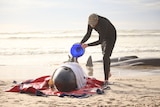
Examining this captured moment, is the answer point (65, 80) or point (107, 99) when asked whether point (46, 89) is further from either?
point (107, 99)

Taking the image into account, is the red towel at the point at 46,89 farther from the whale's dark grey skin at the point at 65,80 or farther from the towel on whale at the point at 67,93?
the whale's dark grey skin at the point at 65,80

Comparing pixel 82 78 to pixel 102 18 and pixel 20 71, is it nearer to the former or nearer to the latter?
pixel 102 18

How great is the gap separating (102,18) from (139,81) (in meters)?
2.41

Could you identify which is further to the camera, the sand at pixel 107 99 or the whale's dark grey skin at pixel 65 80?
the whale's dark grey skin at pixel 65 80

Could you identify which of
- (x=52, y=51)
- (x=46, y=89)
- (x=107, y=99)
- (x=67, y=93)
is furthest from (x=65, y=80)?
(x=52, y=51)

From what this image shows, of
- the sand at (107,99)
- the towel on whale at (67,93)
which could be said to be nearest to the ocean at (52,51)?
the towel on whale at (67,93)

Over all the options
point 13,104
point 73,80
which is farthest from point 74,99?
point 13,104

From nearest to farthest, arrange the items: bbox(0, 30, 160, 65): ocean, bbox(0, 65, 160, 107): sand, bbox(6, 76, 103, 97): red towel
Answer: bbox(0, 65, 160, 107): sand
bbox(6, 76, 103, 97): red towel
bbox(0, 30, 160, 65): ocean

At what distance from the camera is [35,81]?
367 inches

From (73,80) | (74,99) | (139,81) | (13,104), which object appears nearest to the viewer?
(13,104)

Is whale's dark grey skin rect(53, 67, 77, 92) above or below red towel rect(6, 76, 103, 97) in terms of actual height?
above

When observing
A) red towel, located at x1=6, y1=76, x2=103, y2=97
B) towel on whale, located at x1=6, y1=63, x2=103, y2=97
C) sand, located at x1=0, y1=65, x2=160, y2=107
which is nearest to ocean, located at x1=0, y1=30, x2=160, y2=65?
red towel, located at x1=6, y1=76, x2=103, y2=97

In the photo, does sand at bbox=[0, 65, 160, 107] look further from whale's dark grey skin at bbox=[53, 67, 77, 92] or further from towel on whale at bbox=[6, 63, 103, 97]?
whale's dark grey skin at bbox=[53, 67, 77, 92]

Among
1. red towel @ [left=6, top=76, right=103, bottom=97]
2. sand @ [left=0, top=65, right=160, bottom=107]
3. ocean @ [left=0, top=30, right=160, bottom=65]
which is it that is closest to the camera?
sand @ [left=0, top=65, right=160, bottom=107]
